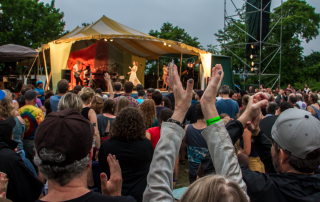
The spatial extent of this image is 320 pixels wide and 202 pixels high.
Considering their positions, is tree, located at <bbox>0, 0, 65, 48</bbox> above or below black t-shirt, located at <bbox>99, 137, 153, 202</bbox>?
above

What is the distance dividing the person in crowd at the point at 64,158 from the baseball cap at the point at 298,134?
783 millimetres

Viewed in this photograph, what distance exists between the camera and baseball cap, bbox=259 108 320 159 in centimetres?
105

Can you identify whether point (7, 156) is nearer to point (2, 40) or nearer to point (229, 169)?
point (229, 169)

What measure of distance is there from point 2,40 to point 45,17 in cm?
591

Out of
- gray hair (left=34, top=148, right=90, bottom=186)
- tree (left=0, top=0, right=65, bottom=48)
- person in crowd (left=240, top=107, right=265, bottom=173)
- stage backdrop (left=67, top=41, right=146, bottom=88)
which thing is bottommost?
person in crowd (left=240, top=107, right=265, bottom=173)

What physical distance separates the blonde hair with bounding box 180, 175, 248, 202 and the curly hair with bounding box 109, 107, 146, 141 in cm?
135

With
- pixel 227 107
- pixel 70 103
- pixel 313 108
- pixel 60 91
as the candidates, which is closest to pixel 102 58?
pixel 60 91

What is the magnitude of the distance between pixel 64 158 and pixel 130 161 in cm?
108

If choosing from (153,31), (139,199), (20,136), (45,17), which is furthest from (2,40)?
(139,199)

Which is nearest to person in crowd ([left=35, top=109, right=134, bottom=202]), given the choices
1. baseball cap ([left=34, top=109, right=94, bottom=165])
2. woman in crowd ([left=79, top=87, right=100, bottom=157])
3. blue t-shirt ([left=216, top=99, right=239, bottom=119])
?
baseball cap ([left=34, top=109, right=94, bottom=165])

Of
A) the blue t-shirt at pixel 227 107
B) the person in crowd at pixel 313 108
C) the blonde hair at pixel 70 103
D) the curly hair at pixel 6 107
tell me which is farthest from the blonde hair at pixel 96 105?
the person in crowd at pixel 313 108

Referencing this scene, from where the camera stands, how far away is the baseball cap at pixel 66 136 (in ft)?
3.14

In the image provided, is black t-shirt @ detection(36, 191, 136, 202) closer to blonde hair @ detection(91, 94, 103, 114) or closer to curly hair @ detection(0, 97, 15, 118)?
curly hair @ detection(0, 97, 15, 118)

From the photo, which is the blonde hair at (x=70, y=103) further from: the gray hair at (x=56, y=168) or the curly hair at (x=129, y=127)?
the gray hair at (x=56, y=168)
